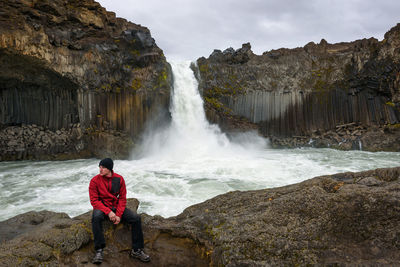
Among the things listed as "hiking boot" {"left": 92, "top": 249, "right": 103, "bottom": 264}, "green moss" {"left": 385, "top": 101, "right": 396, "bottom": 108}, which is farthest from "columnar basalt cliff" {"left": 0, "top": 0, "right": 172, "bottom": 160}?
"green moss" {"left": 385, "top": 101, "right": 396, "bottom": 108}

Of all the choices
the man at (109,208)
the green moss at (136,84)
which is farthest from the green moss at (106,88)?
the man at (109,208)

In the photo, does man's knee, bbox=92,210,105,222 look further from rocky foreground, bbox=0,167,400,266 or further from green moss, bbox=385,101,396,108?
green moss, bbox=385,101,396,108

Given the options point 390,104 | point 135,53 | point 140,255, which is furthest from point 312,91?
point 140,255

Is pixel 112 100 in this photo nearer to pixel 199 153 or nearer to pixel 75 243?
pixel 199 153

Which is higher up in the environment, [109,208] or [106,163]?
[106,163]

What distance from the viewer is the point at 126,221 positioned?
400cm

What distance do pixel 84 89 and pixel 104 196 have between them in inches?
683

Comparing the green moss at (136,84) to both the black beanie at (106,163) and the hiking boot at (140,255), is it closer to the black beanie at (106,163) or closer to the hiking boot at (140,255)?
the black beanie at (106,163)

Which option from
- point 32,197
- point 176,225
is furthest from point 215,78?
point 176,225

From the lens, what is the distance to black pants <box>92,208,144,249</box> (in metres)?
3.61

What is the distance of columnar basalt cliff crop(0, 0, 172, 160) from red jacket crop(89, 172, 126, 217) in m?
15.8

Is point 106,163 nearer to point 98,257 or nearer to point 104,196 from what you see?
point 104,196

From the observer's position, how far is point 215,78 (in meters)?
→ 26.3

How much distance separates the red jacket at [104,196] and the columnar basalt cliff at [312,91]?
762 inches
